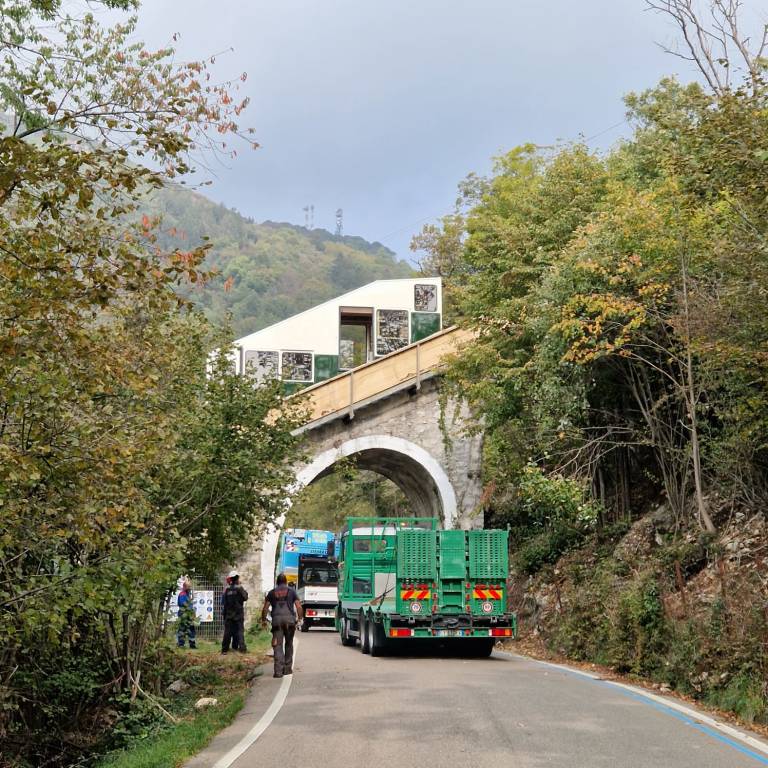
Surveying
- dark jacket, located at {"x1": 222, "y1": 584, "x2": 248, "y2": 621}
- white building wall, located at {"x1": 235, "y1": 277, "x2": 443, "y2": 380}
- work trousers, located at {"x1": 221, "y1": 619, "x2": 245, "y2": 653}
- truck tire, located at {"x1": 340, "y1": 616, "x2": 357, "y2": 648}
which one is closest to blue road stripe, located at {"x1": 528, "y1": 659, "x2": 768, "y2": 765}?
truck tire, located at {"x1": 340, "y1": 616, "x2": 357, "y2": 648}

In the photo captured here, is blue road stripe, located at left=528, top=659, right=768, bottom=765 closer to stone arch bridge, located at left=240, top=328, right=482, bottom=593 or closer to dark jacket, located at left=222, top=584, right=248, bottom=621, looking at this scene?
dark jacket, located at left=222, top=584, right=248, bottom=621

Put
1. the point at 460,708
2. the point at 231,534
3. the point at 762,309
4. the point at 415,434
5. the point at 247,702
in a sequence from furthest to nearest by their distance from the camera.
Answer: the point at 415,434 < the point at 231,534 < the point at 762,309 < the point at 247,702 < the point at 460,708

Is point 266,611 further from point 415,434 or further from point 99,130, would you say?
point 415,434

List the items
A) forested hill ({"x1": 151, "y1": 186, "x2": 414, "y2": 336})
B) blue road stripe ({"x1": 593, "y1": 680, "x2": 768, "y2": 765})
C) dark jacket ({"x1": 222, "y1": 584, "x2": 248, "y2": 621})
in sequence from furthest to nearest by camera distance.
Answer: forested hill ({"x1": 151, "y1": 186, "x2": 414, "y2": 336})
dark jacket ({"x1": 222, "y1": 584, "x2": 248, "y2": 621})
blue road stripe ({"x1": 593, "y1": 680, "x2": 768, "y2": 765})

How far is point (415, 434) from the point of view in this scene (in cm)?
3372

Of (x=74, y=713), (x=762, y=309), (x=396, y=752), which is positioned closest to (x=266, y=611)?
(x=74, y=713)

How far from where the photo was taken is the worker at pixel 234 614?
2122 cm

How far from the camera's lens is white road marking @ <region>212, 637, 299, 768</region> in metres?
8.34

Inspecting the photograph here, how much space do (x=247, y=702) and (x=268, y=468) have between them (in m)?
4.43

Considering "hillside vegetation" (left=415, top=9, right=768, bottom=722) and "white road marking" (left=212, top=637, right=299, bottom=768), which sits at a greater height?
"hillside vegetation" (left=415, top=9, right=768, bottom=722)

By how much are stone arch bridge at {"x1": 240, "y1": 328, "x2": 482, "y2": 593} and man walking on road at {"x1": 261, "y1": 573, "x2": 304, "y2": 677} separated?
1709 cm

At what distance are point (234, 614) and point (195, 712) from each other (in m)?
8.63

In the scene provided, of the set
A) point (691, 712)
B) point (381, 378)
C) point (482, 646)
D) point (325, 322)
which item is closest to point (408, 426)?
point (381, 378)

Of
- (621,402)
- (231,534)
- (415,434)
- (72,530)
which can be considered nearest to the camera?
(72,530)
